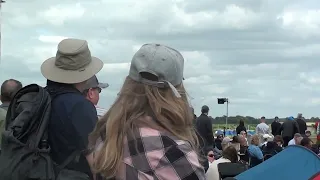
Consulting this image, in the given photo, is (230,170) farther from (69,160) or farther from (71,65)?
(69,160)

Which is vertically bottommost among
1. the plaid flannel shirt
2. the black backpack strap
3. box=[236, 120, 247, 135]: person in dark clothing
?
box=[236, 120, 247, 135]: person in dark clothing

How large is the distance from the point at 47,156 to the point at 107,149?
78 centimetres

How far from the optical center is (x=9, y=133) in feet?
9.78

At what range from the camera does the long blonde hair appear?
228 cm

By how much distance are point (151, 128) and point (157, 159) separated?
0.13m

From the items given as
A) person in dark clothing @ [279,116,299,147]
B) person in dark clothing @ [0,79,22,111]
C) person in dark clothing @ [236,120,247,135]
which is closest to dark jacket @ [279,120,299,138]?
person in dark clothing @ [279,116,299,147]

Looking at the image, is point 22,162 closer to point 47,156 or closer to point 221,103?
point 47,156

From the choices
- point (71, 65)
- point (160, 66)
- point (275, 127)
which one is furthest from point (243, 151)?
point (160, 66)

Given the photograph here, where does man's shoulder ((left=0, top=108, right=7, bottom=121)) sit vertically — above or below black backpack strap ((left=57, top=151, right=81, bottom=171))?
above

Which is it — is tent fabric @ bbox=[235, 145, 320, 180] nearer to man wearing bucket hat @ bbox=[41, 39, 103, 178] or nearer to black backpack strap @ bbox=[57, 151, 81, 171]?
man wearing bucket hat @ bbox=[41, 39, 103, 178]

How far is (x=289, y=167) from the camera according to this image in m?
2.61

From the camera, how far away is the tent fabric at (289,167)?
2.59m

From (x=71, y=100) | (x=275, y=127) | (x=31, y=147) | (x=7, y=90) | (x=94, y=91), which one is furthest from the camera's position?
(x=275, y=127)

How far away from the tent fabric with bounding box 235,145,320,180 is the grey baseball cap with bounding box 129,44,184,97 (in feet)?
1.98
